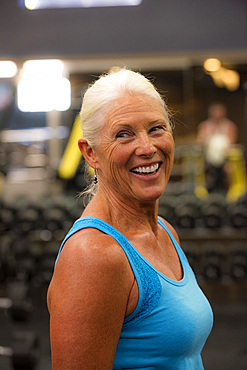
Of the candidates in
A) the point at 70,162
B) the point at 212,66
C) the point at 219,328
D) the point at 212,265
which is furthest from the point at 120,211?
the point at 212,66

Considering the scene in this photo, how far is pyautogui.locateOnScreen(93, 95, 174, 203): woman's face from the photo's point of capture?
82 centimetres

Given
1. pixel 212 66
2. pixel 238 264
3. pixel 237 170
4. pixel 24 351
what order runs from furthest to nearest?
pixel 212 66 < pixel 237 170 < pixel 238 264 < pixel 24 351

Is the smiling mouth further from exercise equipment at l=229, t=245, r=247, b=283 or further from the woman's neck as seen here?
exercise equipment at l=229, t=245, r=247, b=283

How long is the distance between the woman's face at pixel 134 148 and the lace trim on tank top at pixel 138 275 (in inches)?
4.6

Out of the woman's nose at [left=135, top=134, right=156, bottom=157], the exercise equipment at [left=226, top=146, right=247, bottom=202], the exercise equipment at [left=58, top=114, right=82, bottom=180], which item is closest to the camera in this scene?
the woman's nose at [left=135, top=134, right=156, bottom=157]

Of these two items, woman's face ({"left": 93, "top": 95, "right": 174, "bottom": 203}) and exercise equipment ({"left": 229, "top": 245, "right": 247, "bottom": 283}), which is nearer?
woman's face ({"left": 93, "top": 95, "right": 174, "bottom": 203})

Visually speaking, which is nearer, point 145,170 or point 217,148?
point 145,170

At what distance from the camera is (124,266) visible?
0.70m

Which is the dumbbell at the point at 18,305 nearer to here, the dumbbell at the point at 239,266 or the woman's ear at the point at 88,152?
the woman's ear at the point at 88,152

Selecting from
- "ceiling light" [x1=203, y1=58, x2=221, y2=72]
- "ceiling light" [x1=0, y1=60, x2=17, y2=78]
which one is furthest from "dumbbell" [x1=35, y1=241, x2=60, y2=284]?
"ceiling light" [x1=203, y1=58, x2=221, y2=72]

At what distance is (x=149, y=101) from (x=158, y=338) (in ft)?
1.70

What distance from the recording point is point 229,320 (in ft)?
10.2

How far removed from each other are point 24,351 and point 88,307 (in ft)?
5.21

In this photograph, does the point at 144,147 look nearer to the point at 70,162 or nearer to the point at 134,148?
the point at 134,148
